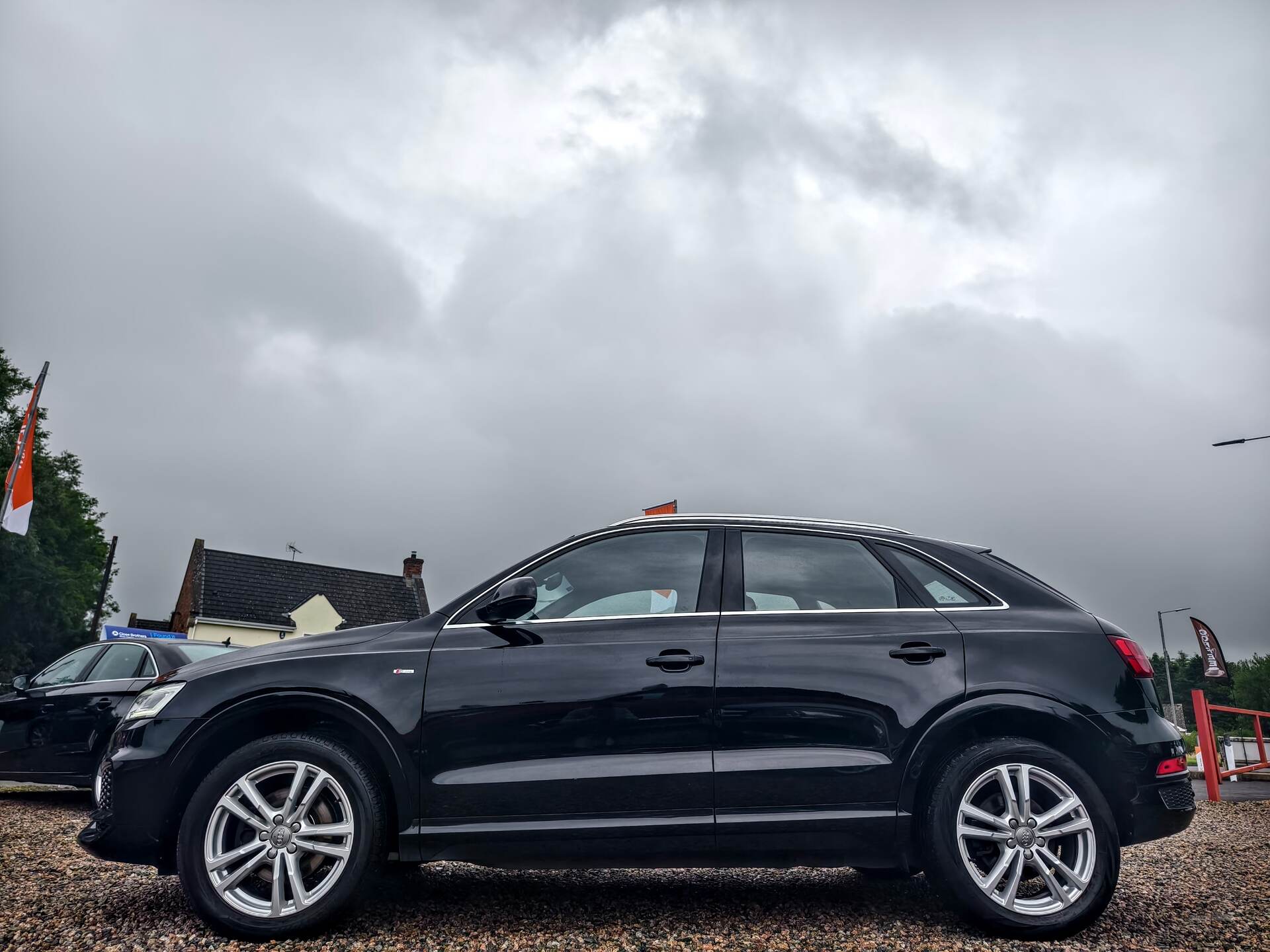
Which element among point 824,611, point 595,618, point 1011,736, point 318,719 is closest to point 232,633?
point 318,719

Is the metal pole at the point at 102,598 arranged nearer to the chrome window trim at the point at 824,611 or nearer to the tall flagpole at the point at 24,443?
the tall flagpole at the point at 24,443

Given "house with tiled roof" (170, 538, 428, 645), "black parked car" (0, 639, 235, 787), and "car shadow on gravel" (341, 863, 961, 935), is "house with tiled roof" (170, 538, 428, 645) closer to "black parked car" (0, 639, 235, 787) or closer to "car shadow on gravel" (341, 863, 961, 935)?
"black parked car" (0, 639, 235, 787)

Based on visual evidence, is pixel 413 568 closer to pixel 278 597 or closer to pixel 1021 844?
pixel 278 597

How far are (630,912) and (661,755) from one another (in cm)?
87

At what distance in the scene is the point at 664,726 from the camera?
361 cm

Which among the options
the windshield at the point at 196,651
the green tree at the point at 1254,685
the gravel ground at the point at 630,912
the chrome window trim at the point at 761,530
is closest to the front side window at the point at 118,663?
the windshield at the point at 196,651

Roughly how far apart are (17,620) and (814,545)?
137ft

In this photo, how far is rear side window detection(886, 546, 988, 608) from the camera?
3.97 m

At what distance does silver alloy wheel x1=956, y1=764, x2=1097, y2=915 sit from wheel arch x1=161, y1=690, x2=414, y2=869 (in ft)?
7.49

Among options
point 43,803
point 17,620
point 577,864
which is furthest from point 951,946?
point 17,620

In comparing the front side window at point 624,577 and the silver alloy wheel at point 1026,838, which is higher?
the front side window at point 624,577

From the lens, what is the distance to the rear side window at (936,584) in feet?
13.0

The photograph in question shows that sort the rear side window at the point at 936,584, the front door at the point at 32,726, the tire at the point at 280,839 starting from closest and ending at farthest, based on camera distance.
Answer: the tire at the point at 280,839
the rear side window at the point at 936,584
the front door at the point at 32,726

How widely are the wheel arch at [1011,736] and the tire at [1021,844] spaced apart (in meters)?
0.06
